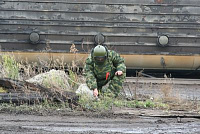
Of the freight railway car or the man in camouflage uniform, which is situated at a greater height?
the freight railway car

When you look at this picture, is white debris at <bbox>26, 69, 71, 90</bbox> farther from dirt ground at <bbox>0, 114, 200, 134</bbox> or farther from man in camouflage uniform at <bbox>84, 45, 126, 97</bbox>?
dirt ground at <bbox>0, 114, 200, 134</bbox>

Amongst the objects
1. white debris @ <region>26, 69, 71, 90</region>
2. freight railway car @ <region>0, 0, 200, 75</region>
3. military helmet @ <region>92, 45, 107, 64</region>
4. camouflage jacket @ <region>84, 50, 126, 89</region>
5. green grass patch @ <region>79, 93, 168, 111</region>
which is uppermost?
freight railway car @ <region>0, 0, 200, 75</region>

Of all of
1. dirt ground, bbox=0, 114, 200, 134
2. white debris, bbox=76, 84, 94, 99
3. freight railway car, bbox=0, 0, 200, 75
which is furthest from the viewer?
freight railway car, bbox=0, 0, 200, 75

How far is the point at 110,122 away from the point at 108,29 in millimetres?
6064

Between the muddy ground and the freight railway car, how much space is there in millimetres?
4698

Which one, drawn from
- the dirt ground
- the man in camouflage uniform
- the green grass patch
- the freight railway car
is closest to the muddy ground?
the dirt ground

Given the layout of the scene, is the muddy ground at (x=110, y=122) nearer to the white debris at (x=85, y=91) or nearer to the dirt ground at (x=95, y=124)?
the dirt ground at (x=95, y=124)

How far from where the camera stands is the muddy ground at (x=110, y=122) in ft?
16.5

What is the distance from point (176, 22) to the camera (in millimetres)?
11688

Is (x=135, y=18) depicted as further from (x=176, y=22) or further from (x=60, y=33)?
(x=60, y=33)

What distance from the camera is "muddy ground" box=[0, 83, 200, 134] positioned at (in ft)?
16.5

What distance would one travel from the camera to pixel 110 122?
5.71 m

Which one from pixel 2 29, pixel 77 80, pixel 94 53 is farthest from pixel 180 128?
pixel 2 29

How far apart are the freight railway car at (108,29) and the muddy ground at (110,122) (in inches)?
185
